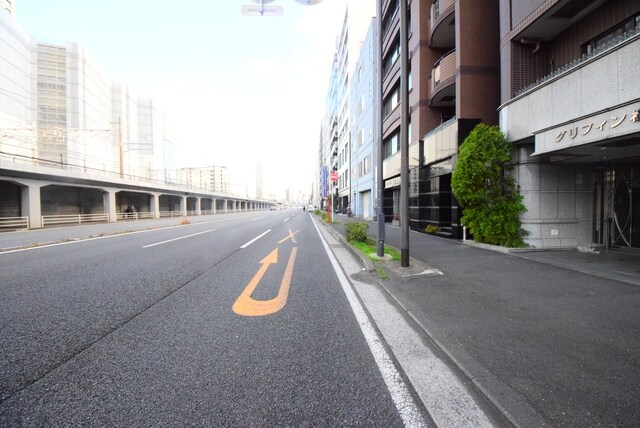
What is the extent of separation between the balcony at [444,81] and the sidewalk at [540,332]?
352 inches

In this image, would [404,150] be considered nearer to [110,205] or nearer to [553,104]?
[553,104]

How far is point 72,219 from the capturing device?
83.5 ft

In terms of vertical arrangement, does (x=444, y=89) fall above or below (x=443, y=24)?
below

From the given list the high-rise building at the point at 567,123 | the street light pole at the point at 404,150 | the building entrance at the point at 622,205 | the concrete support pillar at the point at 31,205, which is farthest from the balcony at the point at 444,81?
the concrete support pillar at the point at 31,205

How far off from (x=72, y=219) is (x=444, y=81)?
31989mm

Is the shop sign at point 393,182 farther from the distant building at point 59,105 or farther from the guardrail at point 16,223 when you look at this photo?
the guardrail at point 16,223

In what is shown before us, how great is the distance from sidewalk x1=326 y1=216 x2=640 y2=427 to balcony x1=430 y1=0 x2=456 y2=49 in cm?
1130

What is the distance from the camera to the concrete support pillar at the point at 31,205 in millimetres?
20114

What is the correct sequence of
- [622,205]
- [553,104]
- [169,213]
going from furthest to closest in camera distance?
[169,213]
[622,205]
[553,104]

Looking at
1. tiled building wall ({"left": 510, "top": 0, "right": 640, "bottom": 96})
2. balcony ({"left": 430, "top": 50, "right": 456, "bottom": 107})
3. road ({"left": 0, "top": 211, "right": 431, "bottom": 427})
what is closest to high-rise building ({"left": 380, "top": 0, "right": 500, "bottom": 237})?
balcony ({"left": 430, "top": 50, "right": 456, "bottom": 107})

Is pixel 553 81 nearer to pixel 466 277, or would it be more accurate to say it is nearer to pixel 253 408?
pixel 466 277

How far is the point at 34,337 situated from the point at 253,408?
2.84 metres

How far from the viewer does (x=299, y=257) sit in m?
8.04

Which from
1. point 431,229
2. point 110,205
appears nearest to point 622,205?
point 431,229
